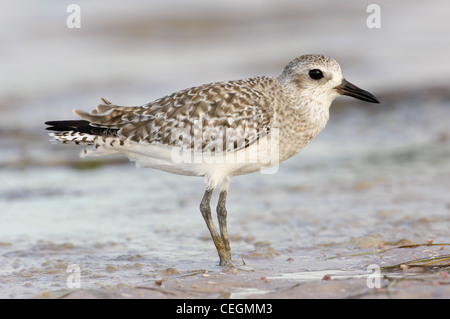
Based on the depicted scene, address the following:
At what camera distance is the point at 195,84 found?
1716 cm

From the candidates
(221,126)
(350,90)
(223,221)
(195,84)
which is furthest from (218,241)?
(195,84)

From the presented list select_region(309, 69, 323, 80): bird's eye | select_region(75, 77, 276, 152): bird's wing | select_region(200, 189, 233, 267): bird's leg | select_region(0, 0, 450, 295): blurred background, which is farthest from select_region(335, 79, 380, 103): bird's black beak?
select_region(200, 189, 233, 267): bird's leg

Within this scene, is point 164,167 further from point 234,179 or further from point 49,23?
point 49,23

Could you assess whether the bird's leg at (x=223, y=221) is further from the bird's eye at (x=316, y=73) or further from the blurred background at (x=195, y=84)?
the bird's eye at (x=316, y=73)

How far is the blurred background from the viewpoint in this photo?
835 cm

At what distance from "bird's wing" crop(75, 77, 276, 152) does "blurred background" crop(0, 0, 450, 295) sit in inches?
48.7

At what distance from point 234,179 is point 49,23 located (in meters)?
12.6

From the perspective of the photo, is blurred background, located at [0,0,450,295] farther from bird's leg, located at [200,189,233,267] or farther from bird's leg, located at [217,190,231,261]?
bird's leg, located at [200,189,233,267]

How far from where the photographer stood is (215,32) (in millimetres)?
22141

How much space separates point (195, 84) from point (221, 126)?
404 inches

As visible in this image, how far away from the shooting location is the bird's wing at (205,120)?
22.9 feet

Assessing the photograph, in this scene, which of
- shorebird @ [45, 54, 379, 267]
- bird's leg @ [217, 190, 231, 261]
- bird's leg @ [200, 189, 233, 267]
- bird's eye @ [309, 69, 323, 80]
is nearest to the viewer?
bird's leg @ [200, 189, 233, 267]
